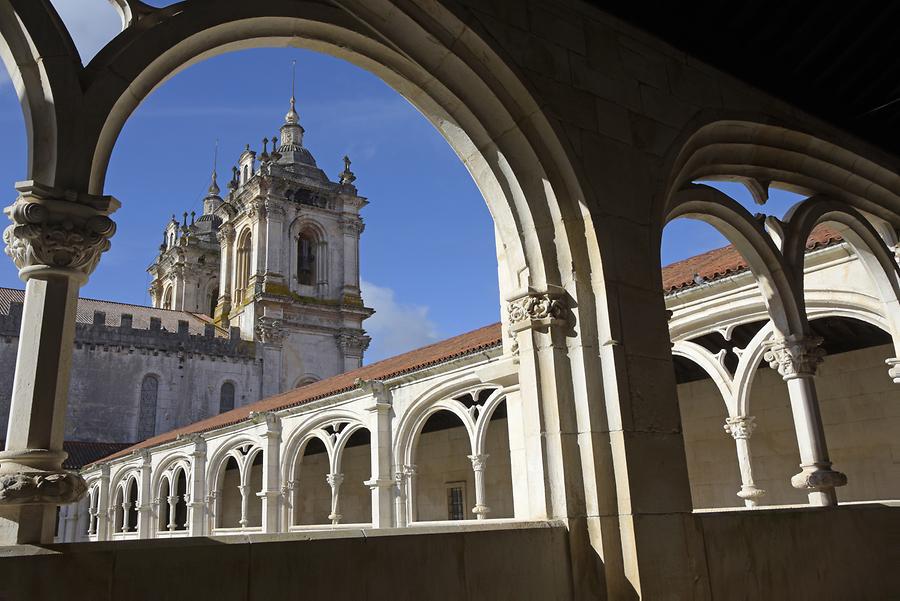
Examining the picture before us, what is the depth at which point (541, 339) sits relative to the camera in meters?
4.07

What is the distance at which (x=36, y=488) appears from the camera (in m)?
2.44

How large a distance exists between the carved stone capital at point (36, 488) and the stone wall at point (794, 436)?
→ 11.0 metres

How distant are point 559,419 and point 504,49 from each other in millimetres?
1956

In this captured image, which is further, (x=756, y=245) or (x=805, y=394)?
(x=805, y=394)

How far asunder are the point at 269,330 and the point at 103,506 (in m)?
10.0

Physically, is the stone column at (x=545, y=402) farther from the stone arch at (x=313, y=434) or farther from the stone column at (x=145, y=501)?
the stone column at (x=145, y=501)

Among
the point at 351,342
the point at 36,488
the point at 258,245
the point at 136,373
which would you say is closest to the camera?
the point at 36,488

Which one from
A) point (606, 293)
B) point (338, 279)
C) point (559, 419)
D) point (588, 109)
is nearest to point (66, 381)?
point (559, 419)

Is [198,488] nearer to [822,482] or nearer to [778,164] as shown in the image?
[822,482]

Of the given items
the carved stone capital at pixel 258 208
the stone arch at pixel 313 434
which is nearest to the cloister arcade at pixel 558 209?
the stone arch at pixel 313 434

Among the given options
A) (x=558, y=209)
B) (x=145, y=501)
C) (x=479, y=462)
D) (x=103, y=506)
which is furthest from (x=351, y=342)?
(x=558, y=209)

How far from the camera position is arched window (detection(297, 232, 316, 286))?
1331 inches

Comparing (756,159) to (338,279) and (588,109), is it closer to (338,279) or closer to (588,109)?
(588,109)

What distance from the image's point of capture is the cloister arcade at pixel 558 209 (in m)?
2.79
